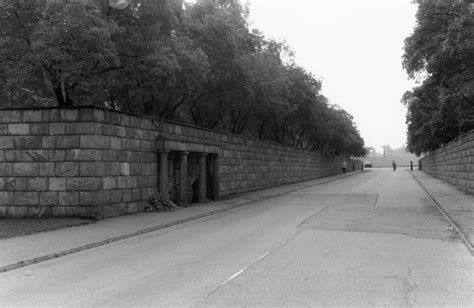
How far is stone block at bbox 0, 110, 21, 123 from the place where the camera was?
13.1 m

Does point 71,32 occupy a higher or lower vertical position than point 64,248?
higher

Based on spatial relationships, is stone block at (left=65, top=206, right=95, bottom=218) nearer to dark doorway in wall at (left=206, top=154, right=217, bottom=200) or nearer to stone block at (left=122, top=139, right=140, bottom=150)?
stone block at (left=122, top=139, right=140, bottom=150)

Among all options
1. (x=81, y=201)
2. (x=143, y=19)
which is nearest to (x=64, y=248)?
(x=81, y=201)

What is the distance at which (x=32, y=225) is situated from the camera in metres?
11.5

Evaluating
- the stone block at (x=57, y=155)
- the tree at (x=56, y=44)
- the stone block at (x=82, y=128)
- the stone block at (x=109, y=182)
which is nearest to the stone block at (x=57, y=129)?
the stone block at (x=82, y=128)

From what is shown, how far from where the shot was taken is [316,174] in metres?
49.9

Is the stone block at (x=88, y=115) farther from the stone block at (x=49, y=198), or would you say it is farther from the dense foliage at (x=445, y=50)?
the dense foliage at (x=445, y=50)

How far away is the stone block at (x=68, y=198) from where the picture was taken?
12.8 metres

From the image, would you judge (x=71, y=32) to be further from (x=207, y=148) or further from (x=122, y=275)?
(x=207, y=148)

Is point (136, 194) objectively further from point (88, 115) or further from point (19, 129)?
point (19, 129)

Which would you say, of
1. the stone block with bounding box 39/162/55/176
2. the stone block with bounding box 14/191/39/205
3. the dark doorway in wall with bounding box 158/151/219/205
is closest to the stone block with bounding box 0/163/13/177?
the stone block with bounding box 14/191/39/205

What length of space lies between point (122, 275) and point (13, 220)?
734 cm

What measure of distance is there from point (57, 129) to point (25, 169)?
5.10ft

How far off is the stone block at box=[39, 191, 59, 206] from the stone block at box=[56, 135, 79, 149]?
1.42 meters
